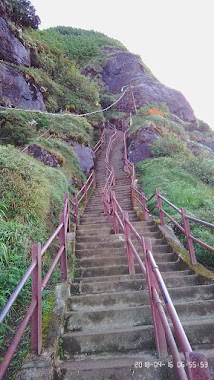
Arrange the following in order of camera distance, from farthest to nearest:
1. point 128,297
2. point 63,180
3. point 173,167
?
1. point 173,167
2. point 63,180
3. point 128,297

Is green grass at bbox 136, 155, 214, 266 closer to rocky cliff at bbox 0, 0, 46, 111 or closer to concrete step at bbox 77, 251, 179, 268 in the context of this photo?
concrete step at bbox 77, 251, 179, 268

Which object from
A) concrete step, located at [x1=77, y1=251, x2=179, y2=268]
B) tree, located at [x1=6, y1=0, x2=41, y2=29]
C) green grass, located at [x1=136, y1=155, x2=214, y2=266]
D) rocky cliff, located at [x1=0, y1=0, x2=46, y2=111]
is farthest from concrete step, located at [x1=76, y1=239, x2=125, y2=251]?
tree, located at [x1=6, y1=0, x2=41, y2=29]

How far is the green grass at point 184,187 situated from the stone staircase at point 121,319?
3.71ft

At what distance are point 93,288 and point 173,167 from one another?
350 inches

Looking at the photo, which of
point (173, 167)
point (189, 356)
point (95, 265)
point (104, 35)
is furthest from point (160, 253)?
point (104, 35)

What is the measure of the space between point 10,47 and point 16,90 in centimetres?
246

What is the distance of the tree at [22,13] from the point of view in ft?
42.5

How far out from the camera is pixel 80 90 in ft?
59.7

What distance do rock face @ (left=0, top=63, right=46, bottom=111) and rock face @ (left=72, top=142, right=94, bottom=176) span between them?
260 centimetres

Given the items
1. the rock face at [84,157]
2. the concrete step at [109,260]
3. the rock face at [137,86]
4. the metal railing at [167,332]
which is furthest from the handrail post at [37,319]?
the rock face at [137,86]

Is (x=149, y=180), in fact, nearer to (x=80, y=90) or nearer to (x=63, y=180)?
(x=63, y=180)

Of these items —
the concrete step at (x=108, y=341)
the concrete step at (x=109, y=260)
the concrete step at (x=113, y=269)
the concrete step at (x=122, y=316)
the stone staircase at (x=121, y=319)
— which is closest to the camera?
the stone staircase at (x=121, y=319)

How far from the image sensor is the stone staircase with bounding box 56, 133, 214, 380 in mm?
2352

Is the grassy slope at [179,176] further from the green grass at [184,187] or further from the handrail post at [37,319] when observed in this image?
the handrail post at [37,319]
